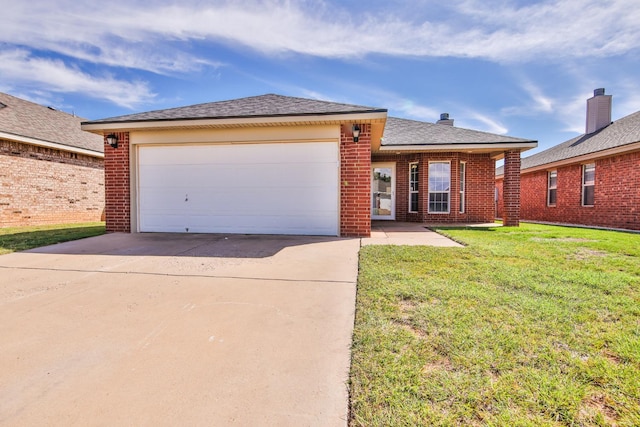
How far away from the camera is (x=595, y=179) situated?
1140cm

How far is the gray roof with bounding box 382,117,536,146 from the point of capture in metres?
10.2

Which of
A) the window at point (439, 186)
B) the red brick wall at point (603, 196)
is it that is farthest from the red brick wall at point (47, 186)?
the red brick wall at point (603, 196)

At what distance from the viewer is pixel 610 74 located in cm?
1252

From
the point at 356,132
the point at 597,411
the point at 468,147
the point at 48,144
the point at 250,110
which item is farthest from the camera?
the point at 48,144

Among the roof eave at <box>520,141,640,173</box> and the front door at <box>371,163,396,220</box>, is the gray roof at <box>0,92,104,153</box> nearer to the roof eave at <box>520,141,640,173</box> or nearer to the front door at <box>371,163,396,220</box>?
the front door at <box>371,163,396,220</box>

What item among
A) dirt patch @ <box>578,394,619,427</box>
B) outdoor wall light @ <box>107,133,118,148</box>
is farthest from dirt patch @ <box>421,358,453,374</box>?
outdoor wall light @ <box>107,133,118,148</box>

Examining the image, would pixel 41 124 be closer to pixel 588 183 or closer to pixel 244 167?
pixel 244 167

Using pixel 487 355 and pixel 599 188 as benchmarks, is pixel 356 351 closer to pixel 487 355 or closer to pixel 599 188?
pixel 487 355

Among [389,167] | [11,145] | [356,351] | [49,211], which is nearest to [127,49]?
[11,145]

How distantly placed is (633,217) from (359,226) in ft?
32.2

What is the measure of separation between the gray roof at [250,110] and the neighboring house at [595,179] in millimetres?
9681

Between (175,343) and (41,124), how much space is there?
14.5m

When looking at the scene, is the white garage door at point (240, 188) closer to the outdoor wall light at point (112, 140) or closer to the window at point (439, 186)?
the outdoor wall light at point (112, 140)

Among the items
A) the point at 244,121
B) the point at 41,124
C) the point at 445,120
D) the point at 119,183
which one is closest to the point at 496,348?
the point at 244,121
